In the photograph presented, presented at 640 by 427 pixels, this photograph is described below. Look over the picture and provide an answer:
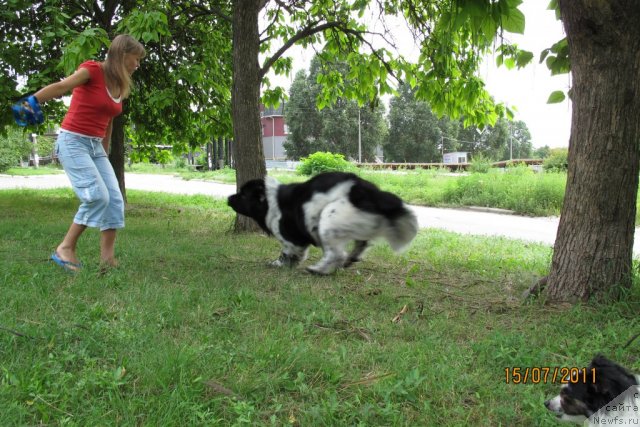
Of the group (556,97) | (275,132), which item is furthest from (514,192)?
(275,132)

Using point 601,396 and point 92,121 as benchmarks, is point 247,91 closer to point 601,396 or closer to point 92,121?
point 92,121

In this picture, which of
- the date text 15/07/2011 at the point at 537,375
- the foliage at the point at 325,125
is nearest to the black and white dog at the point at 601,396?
the date text 15/07/2011 at the point at 537,375

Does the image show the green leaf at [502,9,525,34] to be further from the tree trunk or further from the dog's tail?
the tree trunk

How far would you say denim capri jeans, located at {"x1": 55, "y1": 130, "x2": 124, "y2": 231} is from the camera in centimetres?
443

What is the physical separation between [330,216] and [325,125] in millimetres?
46611

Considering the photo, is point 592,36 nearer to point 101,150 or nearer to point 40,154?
point 101,150

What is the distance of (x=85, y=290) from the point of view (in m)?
4.02

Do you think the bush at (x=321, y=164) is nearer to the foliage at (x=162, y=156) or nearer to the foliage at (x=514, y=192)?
the foliage at (x=514, y=192)

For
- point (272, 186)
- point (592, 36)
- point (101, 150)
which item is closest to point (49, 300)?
point (101, 150)

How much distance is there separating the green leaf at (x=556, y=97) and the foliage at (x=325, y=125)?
4511 centimetres


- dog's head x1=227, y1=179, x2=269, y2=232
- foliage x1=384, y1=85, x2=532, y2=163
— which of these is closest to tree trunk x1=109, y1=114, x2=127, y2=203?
dog's head x1=227, y1=179, x2=269, y2=232

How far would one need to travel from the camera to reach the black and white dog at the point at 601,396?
2057 mm

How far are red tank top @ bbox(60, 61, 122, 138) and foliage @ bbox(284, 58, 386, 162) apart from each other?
149ft

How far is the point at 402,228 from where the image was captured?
501 cm
